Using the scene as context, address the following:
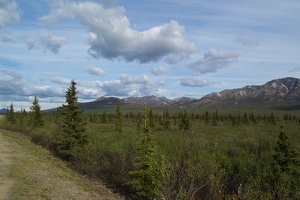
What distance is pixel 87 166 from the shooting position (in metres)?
21.5

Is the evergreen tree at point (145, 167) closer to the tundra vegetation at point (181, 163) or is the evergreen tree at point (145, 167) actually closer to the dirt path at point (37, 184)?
the tundra vegetation at point (181, 163)

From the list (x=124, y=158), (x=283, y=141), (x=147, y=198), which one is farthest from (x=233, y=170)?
(x=124, y=158)

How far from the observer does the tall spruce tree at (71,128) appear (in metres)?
25.9

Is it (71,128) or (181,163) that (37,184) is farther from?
(71,128)

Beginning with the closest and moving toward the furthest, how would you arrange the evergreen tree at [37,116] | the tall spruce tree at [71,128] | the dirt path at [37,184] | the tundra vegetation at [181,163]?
1. the tundra vegetation at [181,163]
2. the dirt path at [37,184]
3. the tall spruce tree at [71,128]
4. the evergreen tree at [37,116]

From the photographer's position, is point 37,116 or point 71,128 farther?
point 37,116

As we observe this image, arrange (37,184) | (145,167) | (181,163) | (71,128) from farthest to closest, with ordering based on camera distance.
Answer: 1. (71,128)
2. (145,167)
3. (37,184)
4. (181,163)

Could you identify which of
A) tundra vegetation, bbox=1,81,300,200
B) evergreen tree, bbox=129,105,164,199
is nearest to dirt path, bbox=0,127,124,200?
evergreen tree, bbox=129,105,164,199

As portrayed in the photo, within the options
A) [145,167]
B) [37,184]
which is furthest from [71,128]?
[145,167]

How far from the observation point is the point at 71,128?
2678cm

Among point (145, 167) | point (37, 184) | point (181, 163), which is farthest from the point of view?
point (145, 167)

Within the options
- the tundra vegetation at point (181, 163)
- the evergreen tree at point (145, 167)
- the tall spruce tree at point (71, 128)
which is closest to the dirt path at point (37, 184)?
the evergreen tree at point (145, 167)

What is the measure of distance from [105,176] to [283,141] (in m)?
11.8

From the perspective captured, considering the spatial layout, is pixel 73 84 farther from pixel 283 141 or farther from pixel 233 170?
pixel 283 141
